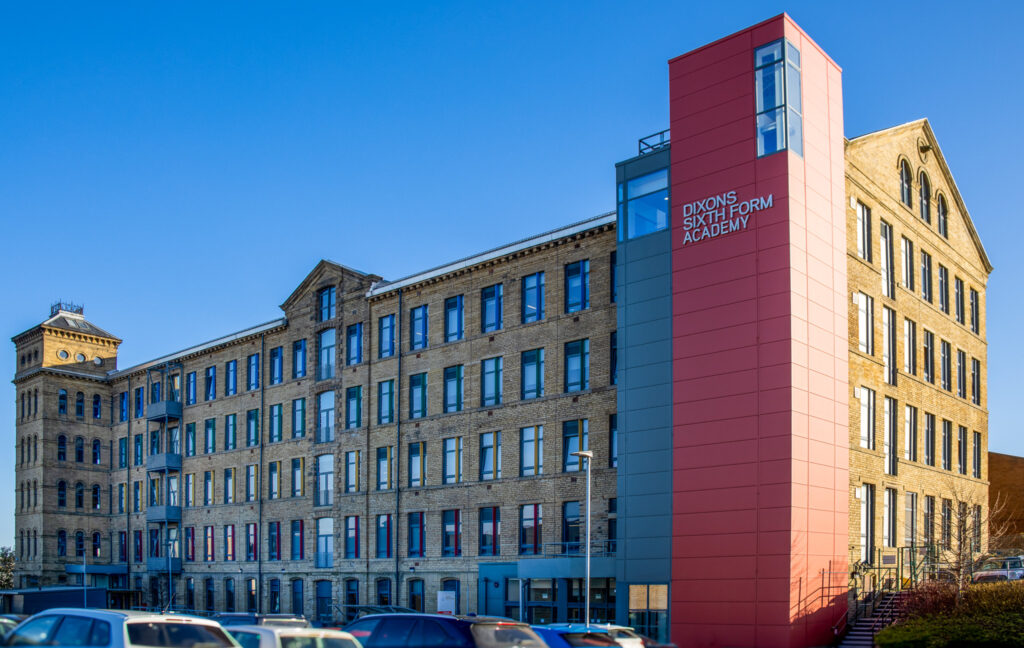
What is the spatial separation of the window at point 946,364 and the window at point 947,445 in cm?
162

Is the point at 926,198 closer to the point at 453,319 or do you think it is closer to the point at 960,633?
the point at 453,319

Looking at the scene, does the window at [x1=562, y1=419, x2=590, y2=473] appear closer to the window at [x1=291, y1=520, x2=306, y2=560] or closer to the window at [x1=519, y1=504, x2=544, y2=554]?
the window at [x1=519, y1=504, x2=544, y2=554]

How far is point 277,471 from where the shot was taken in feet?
185

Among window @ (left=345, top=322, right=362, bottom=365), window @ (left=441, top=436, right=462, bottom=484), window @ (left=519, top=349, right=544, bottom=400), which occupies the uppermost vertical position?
window @ (left=345, top=322, right=362, bottom=365)

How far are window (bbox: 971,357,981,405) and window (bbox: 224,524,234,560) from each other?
3922 cm

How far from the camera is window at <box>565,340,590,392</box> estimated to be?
41.0 m

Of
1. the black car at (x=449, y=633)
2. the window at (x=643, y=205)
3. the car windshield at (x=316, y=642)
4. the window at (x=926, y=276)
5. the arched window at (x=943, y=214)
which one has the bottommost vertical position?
the black car at (x=449, y=633)

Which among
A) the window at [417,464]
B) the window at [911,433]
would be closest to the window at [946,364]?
the window at [911,433]

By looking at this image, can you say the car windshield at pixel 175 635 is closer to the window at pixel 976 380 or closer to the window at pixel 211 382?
the window at pixel 976 380

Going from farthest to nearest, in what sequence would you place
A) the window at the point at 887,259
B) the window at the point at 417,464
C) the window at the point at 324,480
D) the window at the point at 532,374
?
1. the window at the point at 324,480
2. the window at the point at 417,464
3. the window at the point at 532,374
4. the window at the point at 887,259

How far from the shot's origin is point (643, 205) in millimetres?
37969

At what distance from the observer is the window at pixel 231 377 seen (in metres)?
60.2

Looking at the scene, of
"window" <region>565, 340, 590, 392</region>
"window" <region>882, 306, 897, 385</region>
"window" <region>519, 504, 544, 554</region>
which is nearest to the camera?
"window" <region>882, 306, 897, 385</region>

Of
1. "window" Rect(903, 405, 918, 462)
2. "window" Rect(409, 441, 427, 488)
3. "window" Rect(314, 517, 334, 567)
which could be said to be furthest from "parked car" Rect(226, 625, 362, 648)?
"window" Rect(314, 517, 334, 567)
